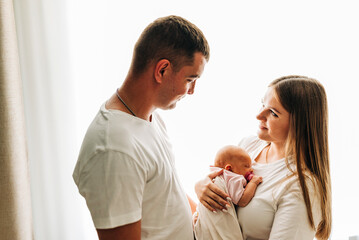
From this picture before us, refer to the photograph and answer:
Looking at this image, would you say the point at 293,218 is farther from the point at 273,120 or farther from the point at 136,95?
the point at 136,95

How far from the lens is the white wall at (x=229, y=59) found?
203cm

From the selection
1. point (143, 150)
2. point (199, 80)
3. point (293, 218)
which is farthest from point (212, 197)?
point (199, 80)

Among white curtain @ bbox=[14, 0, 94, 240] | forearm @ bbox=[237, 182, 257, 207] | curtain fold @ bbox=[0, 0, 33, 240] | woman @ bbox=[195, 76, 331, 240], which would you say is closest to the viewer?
woman @ bbox=[195, 76, 331, 240]

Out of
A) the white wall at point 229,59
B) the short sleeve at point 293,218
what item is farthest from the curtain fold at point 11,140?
the short sleeve at point 293,218

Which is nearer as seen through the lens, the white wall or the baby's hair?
the baby's hair

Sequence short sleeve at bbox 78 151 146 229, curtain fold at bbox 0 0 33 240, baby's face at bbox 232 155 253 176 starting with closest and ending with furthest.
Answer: short sleeve at bbox 78 151 146 229 → baby's face at bbox 232 155 253 176 → curtain fold at bbox 0 0 33 240

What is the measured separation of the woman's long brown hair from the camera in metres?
1.43

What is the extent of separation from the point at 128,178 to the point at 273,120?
0.74 m

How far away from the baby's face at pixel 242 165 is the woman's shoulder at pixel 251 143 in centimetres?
22

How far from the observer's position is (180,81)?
1293 mm

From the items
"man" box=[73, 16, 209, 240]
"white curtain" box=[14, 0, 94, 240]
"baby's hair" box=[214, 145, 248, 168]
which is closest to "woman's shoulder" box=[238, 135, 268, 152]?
"baby's hair" box=[214, 145, 248, 168]

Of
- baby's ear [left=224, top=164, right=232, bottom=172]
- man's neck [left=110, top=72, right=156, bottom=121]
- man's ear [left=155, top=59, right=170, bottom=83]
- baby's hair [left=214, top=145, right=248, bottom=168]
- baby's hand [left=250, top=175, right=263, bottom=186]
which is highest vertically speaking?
man's ear [left=155, top=59, right=170, bottom=83]

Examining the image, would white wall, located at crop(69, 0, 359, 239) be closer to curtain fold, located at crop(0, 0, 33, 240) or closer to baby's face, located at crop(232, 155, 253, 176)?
curtain fold, located at crop(0, 0, 33, 240)

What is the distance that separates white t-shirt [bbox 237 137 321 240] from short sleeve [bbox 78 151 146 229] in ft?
1.83
